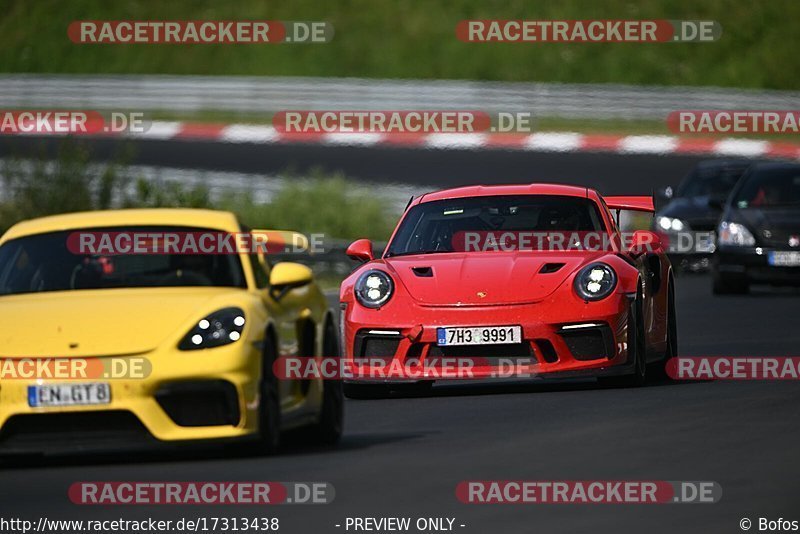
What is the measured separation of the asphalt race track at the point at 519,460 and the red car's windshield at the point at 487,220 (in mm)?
938

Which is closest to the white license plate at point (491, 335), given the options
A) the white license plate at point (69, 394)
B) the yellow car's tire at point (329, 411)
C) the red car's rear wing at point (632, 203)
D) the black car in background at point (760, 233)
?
the yellow car's tire at point (329, 411)

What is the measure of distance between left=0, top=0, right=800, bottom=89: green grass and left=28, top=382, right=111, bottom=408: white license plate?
36147 millimetres

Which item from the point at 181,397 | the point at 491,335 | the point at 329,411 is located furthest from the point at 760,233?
the point at 181,397

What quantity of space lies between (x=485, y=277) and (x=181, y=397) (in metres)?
4.05

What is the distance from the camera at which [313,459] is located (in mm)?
9906

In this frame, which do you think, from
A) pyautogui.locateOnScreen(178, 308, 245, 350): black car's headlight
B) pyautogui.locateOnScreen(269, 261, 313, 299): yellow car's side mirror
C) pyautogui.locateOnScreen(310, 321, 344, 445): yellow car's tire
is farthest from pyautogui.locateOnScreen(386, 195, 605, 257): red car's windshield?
pyautogui.locateOnScreen(178, 308, 245, 350): black car's headlight

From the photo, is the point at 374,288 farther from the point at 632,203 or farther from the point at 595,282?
the point at 632,203

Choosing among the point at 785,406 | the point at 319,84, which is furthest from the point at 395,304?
the point at 319,84

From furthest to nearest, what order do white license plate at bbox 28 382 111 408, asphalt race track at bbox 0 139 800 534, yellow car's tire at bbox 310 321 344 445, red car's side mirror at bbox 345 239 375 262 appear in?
red car's side mirror at bbox 345 239 375 262, yellow car's tire at bbox 310 321 344 445, white license plate at bbox 28 382 111 408, asphalt race track at bbox 0 139 800 534

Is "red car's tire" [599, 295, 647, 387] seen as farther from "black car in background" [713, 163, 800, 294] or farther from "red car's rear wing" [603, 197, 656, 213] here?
"black car in background" [713, 163, 800, 294]

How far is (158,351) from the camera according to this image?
9.52 m

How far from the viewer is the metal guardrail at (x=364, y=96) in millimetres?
36969

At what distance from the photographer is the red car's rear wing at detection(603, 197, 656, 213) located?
1533 centimetres

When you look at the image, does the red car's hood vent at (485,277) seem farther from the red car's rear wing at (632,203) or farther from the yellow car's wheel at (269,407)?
the yellow car's wheel at (269,407)
